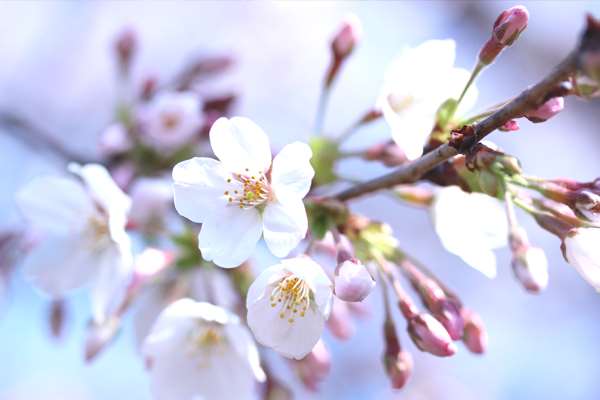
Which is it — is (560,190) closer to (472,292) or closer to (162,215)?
(162,215)

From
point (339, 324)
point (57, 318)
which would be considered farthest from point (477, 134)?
point (57, 318)

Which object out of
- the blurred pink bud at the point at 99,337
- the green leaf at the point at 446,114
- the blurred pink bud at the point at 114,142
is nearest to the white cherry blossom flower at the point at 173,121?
the blurred pink bud at the point at 114,142

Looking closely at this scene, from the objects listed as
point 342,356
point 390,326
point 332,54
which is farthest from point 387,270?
point 342,356

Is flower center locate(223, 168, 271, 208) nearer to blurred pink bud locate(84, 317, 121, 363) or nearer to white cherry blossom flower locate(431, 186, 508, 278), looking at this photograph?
white cherry blossom flower locate(431, 186, 508, 278)

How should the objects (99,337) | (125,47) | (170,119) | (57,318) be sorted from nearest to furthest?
(99,337), (170,119), (57,318), (125,47)

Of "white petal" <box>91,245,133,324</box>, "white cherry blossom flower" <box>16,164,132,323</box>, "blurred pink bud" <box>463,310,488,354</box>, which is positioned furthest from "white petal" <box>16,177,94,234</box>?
"blurred pink bud" <box>463,310,488,354</box>

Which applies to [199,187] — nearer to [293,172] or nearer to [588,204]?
[293,172]
